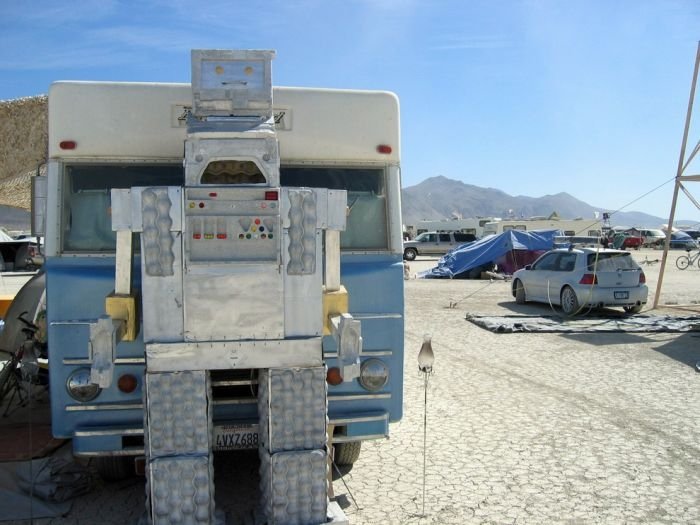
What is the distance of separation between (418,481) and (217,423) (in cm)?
178

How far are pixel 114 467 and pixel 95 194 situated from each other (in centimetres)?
206

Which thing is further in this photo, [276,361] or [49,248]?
[49,248]

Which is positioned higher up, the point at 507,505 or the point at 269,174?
the point at 269,174

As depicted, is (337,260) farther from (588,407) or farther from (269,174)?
(588,407)

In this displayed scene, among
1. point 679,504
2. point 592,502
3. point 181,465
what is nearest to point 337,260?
point 181,465

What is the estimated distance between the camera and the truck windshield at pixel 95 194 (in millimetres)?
4602

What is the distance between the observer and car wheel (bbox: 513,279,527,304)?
1734 cm

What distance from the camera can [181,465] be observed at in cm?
349

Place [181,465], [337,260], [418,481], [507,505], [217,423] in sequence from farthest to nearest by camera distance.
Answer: [418,481] → [507,505] → [217,423] → [337,260] → [181,465]

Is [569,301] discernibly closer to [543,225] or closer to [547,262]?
[547,262]

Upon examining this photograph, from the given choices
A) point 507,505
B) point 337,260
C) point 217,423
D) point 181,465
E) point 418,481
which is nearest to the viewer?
point 181,465

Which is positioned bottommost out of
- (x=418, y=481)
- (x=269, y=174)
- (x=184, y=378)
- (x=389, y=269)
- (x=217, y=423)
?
(x=418, y=481)

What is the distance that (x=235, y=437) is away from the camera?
14.4 ft

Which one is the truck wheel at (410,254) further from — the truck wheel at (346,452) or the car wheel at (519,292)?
the truck wheel at (346,452)
